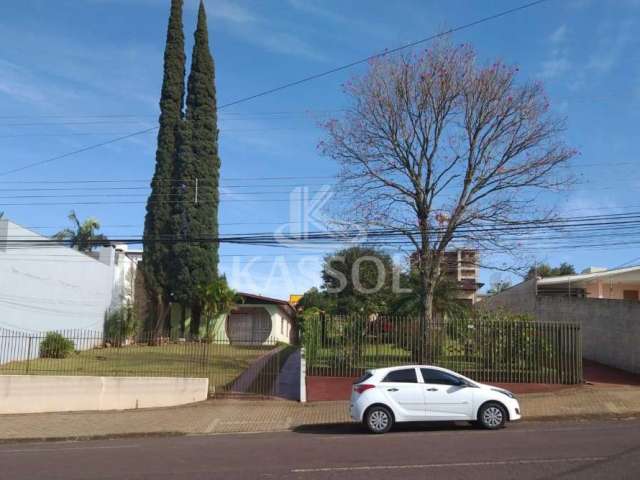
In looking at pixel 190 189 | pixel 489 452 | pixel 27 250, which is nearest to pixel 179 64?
pixel 190 189

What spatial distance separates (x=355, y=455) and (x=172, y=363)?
39.6 ft

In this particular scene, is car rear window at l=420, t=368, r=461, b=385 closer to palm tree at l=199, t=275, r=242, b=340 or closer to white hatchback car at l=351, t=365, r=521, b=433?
white hatchback car at l=351, t=365, r=521, b=433

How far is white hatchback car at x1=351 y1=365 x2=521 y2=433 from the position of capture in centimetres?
1377

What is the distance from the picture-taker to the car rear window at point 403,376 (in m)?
14.0

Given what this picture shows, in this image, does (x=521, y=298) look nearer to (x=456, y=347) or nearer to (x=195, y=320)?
(x=456, y=347)

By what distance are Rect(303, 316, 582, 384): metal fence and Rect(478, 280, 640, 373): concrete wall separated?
12.1 ft

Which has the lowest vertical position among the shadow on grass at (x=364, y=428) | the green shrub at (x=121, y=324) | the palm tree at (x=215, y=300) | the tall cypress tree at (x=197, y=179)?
the shadow on grass at (x=364, y=428)

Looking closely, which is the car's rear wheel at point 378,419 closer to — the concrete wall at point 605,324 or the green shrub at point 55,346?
the concrete wall at point 605,324

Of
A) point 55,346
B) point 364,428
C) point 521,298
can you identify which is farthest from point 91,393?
point 521,298

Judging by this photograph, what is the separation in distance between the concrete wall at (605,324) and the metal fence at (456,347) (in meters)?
3.68

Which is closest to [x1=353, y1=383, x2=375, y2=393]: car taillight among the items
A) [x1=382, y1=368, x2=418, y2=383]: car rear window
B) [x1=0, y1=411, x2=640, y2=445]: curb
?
[x1=382, y1=368, x2=418, y2=383]: car rear window

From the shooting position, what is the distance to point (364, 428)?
14969mm

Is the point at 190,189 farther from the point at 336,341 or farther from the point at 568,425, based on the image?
the point at 568,425

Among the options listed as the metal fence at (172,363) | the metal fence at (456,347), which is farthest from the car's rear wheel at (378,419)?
the metal fence at (172,363)
